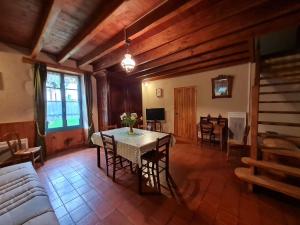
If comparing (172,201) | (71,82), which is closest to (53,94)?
(71,82)

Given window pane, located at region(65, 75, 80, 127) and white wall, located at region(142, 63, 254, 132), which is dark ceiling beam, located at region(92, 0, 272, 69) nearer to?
white wall, located at region(142, 63, 254, 132)

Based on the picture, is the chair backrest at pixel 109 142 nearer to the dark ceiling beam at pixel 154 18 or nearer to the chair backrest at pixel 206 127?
the dark ceiling beam at pixel 154 18

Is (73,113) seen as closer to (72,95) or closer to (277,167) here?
(72,95)

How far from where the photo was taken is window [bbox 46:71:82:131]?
4172 mm

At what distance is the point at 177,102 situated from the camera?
5621 mm

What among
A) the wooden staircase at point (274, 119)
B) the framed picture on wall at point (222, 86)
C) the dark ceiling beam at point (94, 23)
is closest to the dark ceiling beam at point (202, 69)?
the framed picture on wall at point (222, 86)

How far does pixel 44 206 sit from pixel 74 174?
181cm

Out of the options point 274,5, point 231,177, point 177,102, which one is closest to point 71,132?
point 177,102

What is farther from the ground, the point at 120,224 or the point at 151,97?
the point at 151,97

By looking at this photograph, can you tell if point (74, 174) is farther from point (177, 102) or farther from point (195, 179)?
point (177, 102)

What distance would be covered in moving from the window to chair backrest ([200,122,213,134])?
4030mm

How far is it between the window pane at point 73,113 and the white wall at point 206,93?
2.99 meters

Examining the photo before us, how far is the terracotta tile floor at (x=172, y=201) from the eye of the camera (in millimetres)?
1741

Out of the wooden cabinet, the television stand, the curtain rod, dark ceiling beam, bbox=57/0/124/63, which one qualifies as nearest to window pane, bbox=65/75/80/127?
the curtain rod
